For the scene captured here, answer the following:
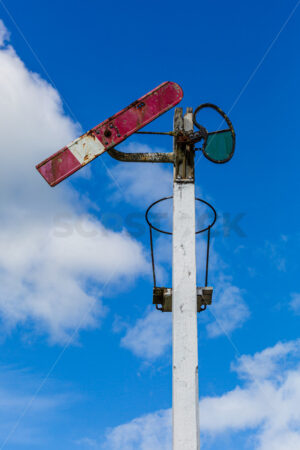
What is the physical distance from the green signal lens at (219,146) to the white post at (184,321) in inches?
10.9

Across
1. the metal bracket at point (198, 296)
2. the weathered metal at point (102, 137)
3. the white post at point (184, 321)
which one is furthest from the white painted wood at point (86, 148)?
the metal bracket at point (198, 296)

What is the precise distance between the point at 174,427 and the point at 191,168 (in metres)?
2.01

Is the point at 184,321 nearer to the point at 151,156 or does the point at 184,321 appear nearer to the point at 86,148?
the point at 151,156

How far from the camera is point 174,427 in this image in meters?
3.03

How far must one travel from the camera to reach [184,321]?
3271mm

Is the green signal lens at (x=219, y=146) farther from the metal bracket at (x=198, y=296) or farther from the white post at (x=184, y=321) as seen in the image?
the metal bracket at (x=198, y=296)

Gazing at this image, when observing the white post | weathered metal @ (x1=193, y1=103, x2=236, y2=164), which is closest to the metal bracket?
the white post

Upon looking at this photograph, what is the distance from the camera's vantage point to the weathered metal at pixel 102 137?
357 centimetres

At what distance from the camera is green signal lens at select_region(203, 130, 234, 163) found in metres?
3.75

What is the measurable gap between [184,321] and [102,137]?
1592mm

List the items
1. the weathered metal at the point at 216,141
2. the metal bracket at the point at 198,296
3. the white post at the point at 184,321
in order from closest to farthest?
the white post at the point at 184,321 → the metal bracket at the point at 198,296 → the weathered metal at the point at 216,141

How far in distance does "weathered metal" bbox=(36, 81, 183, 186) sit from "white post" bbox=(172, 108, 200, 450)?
0.45 m

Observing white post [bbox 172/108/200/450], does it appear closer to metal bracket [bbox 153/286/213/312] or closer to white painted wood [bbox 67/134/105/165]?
metal bracket [bbox 153/286/213/312]

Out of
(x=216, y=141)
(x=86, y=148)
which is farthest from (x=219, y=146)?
(x=86, y=148)
